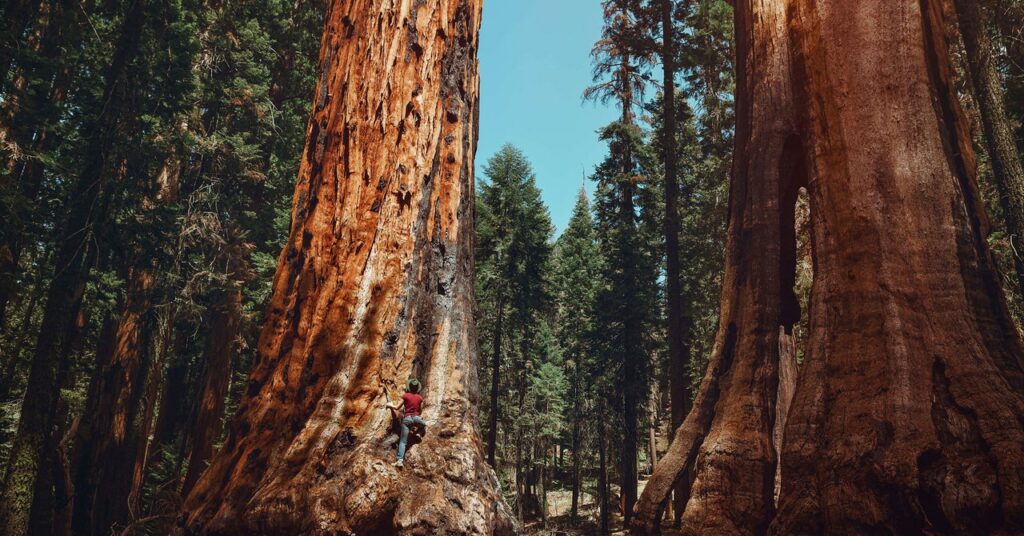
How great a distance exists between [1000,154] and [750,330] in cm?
981

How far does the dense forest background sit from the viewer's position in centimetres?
1227

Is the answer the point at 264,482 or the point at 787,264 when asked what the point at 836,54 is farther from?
the point at 264,482

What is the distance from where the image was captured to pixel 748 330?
4.31 meters

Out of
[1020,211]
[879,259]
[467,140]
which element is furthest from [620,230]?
[879,259]

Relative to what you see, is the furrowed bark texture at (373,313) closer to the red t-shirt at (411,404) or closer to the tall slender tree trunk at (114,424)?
the red t-shirt at (411,404)

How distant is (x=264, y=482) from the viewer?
4031 millimetres

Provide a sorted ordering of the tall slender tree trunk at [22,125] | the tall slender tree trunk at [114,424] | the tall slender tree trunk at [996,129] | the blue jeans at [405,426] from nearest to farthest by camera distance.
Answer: the blue jeans at [405,426]
the tall slender tree trunk at [996,129]
the tall slender tree trunk at [22,125]
the tall slender tree trunk at [114,424]

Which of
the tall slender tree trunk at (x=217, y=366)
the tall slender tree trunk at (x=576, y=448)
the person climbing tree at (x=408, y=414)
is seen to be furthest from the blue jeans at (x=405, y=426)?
the tall slender tree trunk at (x=576, y=448)

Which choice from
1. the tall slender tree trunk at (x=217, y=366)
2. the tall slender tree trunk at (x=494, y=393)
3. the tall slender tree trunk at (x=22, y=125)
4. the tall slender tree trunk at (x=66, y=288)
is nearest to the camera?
the tall slender tree trunk at (x=66, y=288)

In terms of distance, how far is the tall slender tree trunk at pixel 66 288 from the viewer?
11.0m

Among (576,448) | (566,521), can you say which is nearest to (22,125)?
(576,448)

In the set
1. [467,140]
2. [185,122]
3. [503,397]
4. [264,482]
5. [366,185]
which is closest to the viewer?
[264,482]

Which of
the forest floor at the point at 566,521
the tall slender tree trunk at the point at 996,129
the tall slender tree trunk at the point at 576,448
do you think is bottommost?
the forest floor at the point at 566,521

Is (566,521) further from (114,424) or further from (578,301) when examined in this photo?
(114,424)
